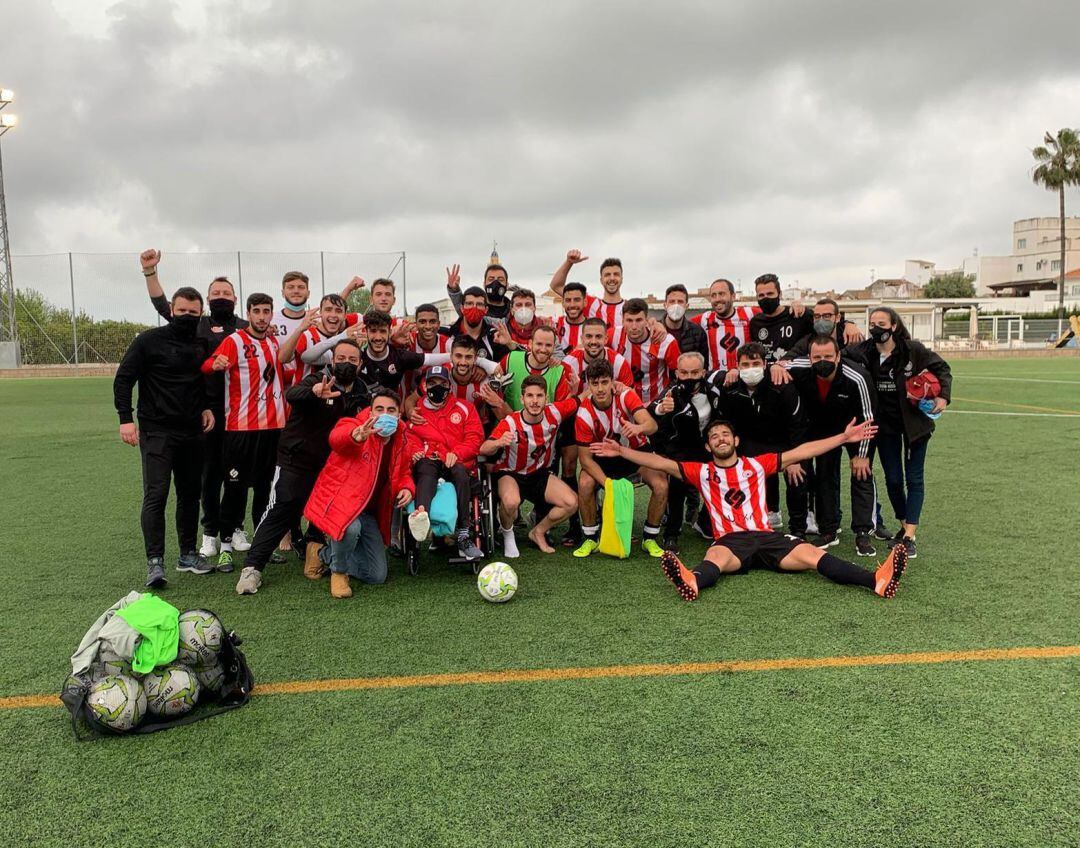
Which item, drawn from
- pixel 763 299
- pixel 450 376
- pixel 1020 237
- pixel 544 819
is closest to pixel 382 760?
pixel 544 819

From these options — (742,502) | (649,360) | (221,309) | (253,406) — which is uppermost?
(221,309)

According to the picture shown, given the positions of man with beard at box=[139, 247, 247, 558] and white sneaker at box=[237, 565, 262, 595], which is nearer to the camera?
white sneaker at box=[237, 565, 262, 595]

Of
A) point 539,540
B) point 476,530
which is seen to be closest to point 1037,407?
point 539,540

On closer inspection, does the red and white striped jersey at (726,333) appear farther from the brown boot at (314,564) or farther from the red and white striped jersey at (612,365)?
the brown boot at (314,564)

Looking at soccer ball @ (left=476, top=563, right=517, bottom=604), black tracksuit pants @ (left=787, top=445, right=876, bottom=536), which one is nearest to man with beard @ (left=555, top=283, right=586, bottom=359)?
black tracksuit pants @ (left=787, top=445, right=876, bottom=536)

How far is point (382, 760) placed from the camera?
2.86m

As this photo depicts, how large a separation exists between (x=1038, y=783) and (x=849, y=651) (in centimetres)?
116

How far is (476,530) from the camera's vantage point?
17.1 ft

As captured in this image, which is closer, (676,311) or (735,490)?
(735,490)

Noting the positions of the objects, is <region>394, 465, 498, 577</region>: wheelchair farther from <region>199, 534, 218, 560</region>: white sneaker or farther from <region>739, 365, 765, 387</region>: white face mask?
<region>739, 365, 765, 387</region>: white face mask

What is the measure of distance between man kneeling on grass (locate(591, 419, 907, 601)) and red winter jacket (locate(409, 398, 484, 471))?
0.88 meters

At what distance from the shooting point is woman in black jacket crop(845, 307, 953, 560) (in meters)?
5.35

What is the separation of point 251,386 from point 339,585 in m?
1.69

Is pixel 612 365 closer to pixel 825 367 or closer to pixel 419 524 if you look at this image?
pixel 825 367
